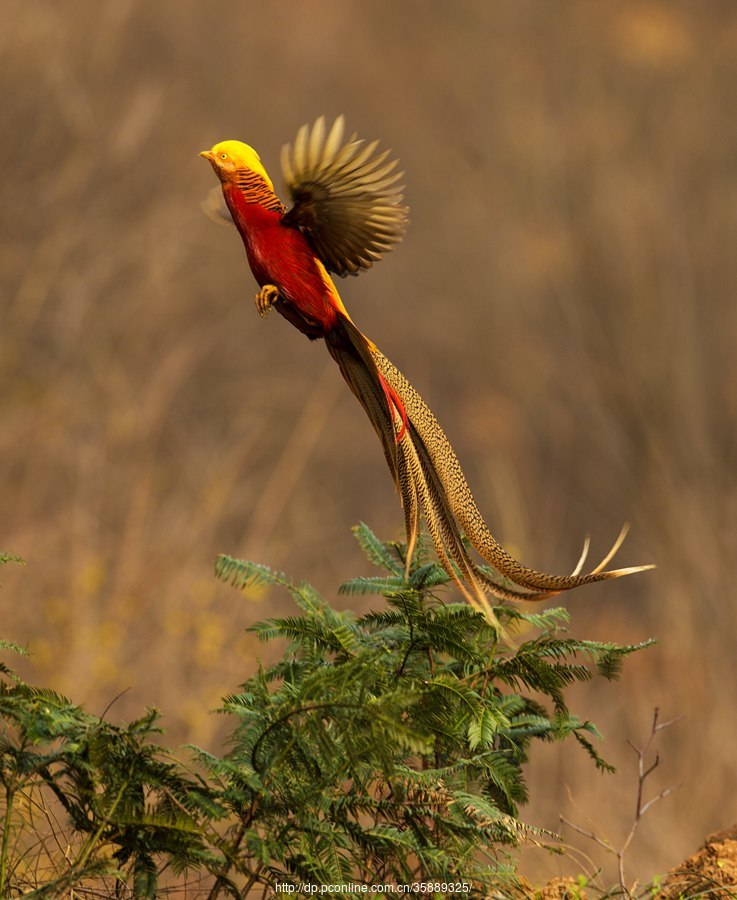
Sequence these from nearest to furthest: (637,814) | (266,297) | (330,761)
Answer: (266,297) → (330,761) → (637,814)

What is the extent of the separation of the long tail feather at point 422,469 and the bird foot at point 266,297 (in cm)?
8

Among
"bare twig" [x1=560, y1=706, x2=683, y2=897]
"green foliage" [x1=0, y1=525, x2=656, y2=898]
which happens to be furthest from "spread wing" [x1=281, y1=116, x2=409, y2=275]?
"bare twig" [x1=560, y1=706, x2=683, y2=897]

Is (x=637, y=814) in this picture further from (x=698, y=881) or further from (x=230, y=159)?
(x=230, y=159)

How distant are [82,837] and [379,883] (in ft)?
1.43

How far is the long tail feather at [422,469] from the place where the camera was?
1455 mm

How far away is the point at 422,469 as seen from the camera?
1.48 meters

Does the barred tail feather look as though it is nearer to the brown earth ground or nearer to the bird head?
the bird head

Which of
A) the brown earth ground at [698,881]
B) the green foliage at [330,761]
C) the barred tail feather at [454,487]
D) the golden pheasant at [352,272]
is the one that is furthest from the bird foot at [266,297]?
the brown earth ground at [698,881]

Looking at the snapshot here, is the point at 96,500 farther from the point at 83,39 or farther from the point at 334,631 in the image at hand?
the point at 334,631

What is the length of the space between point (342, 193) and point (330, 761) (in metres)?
0.71

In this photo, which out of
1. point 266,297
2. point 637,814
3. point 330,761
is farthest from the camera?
point 637,814

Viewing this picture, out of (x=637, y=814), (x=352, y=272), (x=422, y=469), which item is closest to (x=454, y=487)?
(x=422, y=469)

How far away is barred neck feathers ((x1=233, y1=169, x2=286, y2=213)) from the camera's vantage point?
58.1 inches

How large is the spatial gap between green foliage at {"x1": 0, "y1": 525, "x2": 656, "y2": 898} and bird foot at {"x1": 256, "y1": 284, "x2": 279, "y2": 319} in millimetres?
479
